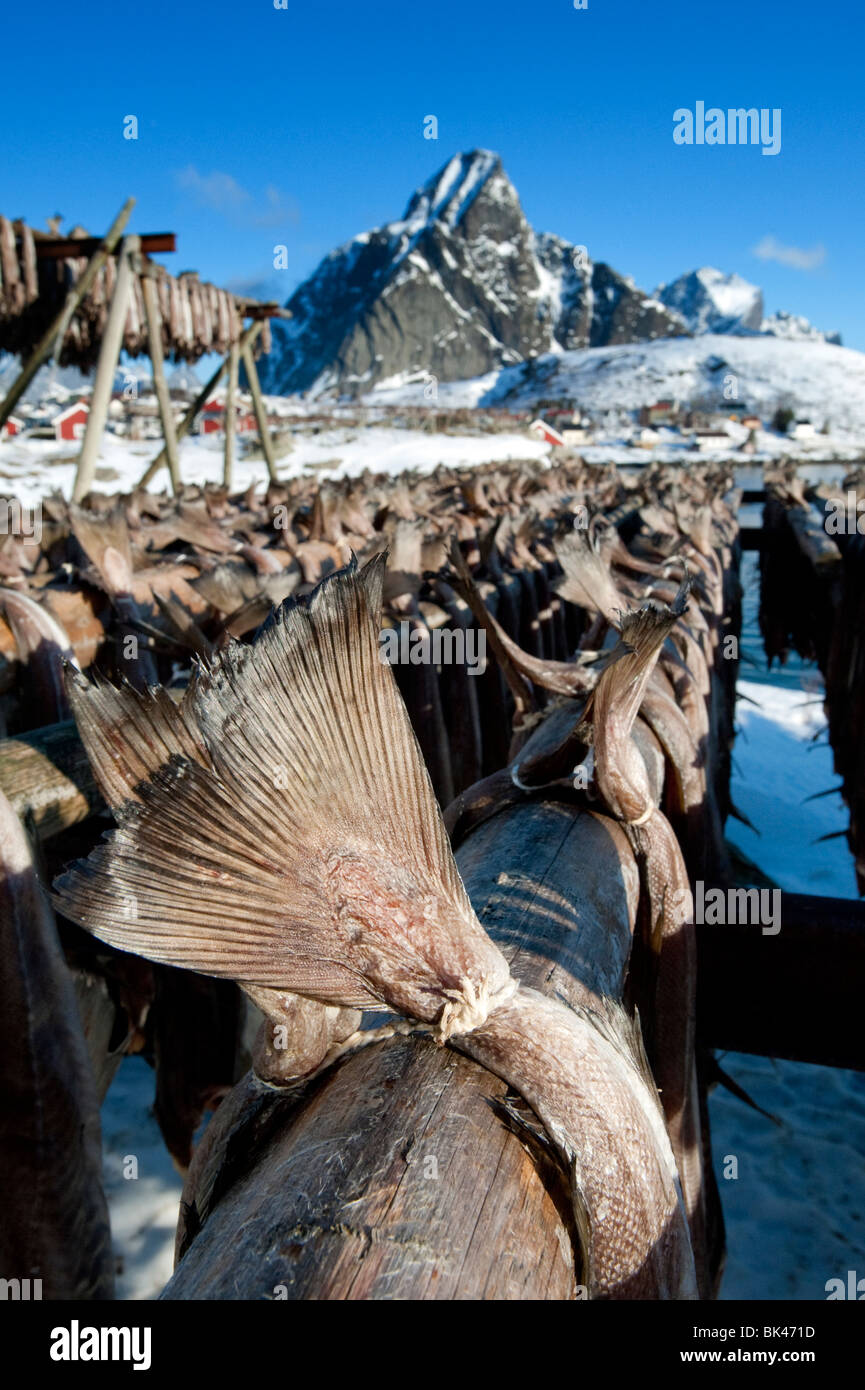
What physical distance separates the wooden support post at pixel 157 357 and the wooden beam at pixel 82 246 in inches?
13.7

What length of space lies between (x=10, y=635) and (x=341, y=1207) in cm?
155

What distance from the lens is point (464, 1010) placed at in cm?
73

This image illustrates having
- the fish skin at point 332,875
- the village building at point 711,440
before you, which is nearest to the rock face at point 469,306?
the village building at point 711,440

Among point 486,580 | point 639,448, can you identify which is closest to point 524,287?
point 639,448

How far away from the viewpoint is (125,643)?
6.72ft

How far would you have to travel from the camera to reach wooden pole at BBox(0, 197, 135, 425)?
7.42 meters

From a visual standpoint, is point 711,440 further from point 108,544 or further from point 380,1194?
point 380,1194

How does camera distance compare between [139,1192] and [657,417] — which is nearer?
[139,1192]

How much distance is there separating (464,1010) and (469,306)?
155 meters

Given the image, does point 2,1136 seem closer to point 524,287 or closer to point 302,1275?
point 302,1275

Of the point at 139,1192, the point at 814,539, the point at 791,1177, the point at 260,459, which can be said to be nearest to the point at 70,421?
the point at 260,459

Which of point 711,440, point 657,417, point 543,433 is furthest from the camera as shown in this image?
point 657,417

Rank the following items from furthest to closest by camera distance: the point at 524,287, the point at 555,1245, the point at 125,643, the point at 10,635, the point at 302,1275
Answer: the point at 524,287
the point at 125,643
the point at 10,635
the point at 555,1245
the point at 302,1275

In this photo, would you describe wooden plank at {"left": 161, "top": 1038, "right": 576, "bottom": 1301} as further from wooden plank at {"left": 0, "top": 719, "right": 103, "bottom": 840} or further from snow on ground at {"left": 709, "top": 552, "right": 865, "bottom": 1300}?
snow on ground at {"left": 709, "top": 552, "right": 865, "bottom": 1300}
